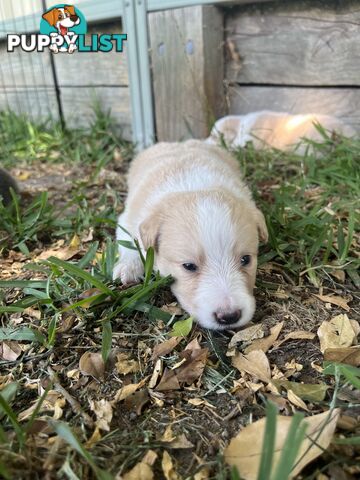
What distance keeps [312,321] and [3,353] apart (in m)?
1.72

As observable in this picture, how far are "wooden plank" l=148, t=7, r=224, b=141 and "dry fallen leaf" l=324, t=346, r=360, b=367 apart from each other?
3974 millimetres

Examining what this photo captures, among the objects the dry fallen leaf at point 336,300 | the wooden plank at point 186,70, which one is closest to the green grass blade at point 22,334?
the dry fallen leaf at point 336,300

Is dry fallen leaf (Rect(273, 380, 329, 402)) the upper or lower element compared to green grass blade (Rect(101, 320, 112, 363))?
lower

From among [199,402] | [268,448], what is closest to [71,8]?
[199,402]

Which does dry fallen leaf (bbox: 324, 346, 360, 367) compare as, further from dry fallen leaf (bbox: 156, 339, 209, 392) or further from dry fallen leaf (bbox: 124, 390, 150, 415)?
dry fallen leaf (bbox: 124, 390, 150, 415)

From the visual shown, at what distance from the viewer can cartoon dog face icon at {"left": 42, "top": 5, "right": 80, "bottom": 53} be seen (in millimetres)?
6242

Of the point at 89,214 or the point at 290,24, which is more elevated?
the point at 290,24

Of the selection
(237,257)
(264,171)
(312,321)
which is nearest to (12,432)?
(237,257)

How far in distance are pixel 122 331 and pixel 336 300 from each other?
1307mm

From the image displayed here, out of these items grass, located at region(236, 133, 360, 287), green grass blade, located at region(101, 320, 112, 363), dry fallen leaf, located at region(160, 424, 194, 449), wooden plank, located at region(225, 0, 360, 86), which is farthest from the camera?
wooden plank, located at region(225, 0, 360, 86)

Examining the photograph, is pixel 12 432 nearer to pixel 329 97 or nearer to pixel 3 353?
pixel 3 353

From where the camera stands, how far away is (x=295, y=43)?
16.1ft

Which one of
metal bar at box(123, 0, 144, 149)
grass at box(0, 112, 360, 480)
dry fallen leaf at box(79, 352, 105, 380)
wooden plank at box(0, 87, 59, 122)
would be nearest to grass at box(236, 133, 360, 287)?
grass at box(0, 112, 360, 480)

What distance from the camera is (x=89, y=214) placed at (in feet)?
12.7
